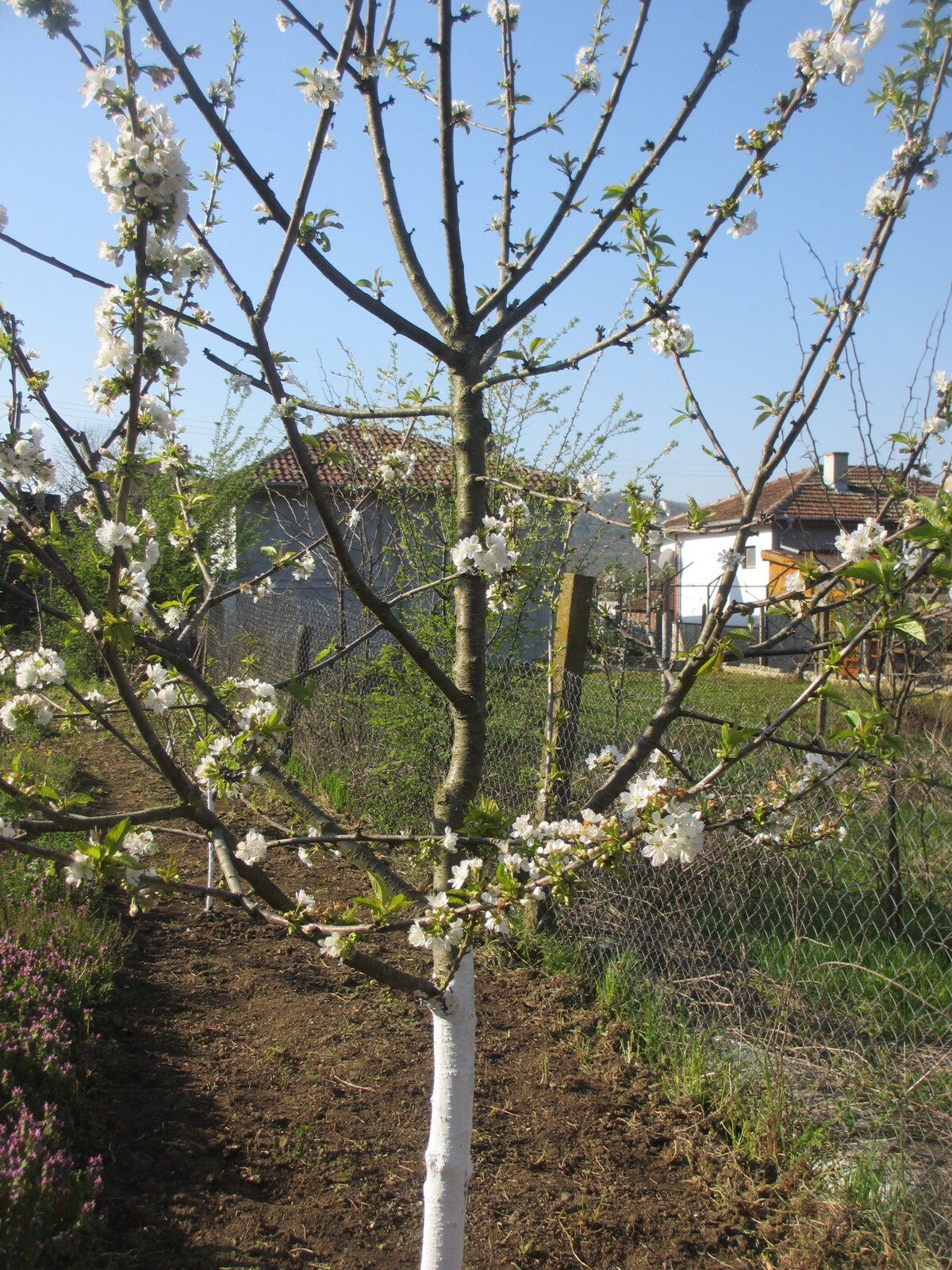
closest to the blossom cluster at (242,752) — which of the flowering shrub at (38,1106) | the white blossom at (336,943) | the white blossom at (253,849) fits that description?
the white blossom at (253,849)

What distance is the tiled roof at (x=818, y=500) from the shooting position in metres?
2.20

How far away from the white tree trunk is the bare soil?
703 mm

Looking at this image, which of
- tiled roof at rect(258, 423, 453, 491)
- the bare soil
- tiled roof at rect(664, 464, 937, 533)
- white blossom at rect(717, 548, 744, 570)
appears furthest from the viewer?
tiled roof at rect(258, 423, 453, 491)

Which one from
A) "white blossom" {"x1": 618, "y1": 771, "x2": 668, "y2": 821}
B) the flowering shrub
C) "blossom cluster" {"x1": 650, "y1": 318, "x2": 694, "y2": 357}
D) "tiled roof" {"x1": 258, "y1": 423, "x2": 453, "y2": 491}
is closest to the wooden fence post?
"tiled roof" {"x1": 258, "y1": 423, "x2": 453, "y2": 491}

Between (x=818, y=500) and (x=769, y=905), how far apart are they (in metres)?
18.0

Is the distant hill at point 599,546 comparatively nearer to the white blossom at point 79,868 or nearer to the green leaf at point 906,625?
the green leaf at point 906,625

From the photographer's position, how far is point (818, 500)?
2061 centimetres

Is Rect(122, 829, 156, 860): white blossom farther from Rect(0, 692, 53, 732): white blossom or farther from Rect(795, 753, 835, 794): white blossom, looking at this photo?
Rect(795, 753, 835, 794): white blossom

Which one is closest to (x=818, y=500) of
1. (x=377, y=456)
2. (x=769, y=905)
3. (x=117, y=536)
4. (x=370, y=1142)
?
(x=377, y=456)

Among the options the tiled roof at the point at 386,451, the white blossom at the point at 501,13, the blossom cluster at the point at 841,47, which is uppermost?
the tiled roof at the point at 386,451

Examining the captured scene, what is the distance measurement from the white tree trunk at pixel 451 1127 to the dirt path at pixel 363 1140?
72 cm

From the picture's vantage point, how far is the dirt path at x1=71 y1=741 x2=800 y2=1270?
2312 millimetres

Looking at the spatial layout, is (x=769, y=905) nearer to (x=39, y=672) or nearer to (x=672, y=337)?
(x=672, y=337)

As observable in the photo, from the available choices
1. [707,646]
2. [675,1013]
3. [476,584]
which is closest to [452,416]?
[476,584]
